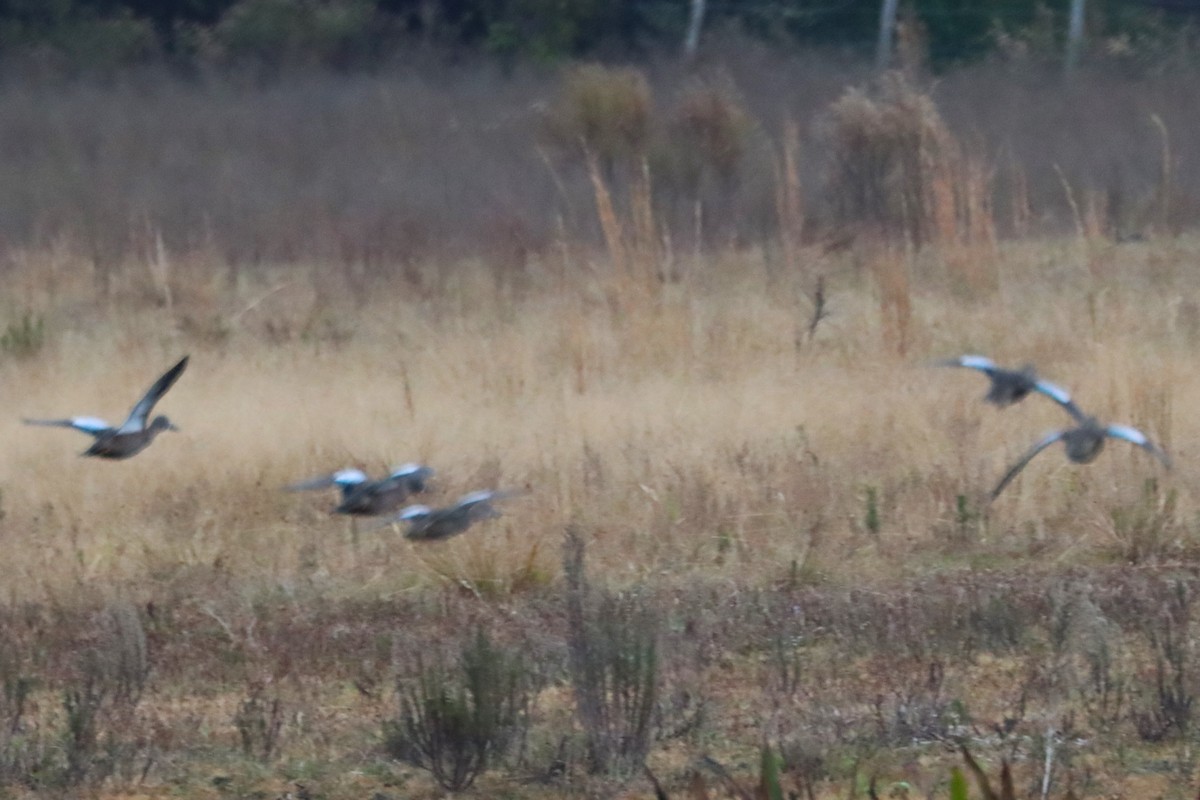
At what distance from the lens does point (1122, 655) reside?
20.6 feet

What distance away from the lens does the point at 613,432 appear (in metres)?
9.37

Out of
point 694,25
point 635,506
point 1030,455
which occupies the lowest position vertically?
point 694,25

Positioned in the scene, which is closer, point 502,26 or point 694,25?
point 694,25

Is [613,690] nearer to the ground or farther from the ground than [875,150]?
farther from the ground

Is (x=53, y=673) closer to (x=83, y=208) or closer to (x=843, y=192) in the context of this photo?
(x=843, y=192)

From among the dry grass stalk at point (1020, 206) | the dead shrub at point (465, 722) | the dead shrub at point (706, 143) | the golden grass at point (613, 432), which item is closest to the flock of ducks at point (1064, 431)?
the golden grass at point (613, 432)

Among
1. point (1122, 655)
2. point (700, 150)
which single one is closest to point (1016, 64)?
point (700, 150)

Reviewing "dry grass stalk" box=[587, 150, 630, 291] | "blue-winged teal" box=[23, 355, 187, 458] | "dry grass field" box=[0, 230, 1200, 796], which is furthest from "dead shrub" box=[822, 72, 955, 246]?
"blue-winged teal" box=[23, 355, 187, 458]

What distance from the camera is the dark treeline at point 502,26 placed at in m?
27.2

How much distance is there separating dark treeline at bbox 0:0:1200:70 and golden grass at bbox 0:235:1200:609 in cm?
1437

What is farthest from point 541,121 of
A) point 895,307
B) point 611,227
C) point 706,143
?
point 611,227

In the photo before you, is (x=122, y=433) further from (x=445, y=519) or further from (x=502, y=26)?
(x=502, y=26)

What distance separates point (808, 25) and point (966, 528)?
23.3 m

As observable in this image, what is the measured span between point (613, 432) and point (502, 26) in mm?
20230
